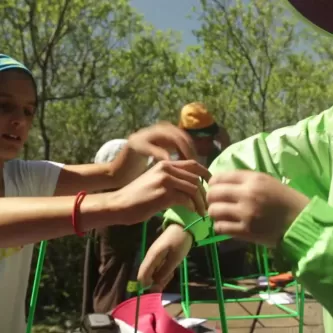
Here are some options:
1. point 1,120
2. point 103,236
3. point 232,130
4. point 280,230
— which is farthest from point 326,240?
point 232,130

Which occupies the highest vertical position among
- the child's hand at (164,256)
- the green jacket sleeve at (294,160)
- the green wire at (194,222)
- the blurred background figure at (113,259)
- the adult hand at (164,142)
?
the adult hand at (164,142)

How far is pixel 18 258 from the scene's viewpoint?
46.3 inches

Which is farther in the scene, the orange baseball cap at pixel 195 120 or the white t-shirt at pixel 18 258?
the orange baseball cap at pixel 195 120

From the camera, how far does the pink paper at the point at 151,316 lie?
94 centimetres

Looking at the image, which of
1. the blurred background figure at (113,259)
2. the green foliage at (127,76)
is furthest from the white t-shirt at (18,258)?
the green foliage at (127,76)

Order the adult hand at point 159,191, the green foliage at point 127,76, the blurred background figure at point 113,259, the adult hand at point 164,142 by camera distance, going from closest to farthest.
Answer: the adult hand at point 159,191
the adult hand at point 164,142
the blurred background figure at point 113,259
the green foliage at point 127,76

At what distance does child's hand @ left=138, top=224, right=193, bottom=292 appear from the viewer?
32.7 inches

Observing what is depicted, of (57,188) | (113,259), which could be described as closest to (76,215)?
(57,188)

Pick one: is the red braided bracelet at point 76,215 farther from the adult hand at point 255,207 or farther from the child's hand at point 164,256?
the adult hand at point 255,207

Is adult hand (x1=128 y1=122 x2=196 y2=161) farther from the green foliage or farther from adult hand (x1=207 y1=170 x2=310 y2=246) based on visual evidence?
the green foliage

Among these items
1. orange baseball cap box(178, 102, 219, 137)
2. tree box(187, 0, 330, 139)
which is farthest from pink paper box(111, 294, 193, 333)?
tree box(187, 0, 330, 139)

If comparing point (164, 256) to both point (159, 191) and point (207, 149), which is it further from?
point (207, 149)

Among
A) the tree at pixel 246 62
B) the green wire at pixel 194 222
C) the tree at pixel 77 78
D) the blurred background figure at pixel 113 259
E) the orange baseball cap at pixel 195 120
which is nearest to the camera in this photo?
the green wire at pixel 194 222

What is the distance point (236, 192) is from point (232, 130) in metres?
11.9
